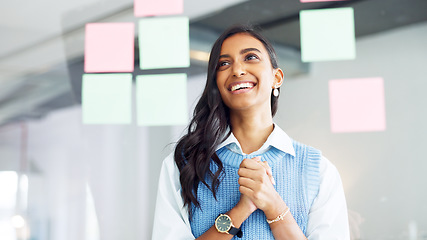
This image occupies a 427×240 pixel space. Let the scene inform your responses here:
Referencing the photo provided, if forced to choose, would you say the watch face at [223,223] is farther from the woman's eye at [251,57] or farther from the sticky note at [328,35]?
the sticky note at [328,35]

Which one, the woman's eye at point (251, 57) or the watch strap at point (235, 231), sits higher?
the woman's eye at point (251, 57)

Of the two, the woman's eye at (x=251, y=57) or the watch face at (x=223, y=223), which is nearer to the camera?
the watch face at (x=223, y=223)

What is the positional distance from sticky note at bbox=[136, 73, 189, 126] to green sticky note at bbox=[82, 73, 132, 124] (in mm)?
50

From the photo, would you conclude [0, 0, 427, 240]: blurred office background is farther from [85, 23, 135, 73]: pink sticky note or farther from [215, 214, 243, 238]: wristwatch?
[215, 214, 243, 238]: wristwatch

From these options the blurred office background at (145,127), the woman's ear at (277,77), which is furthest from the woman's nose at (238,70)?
the blurred office background at (145,127)

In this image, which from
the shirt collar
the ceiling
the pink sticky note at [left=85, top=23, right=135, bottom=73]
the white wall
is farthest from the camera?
the pink sticky note at [left=85, top=23, right=135, bottom=73]

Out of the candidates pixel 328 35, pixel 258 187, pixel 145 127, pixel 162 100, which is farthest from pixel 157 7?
pixel 258 187

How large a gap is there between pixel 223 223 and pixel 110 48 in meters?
1.12

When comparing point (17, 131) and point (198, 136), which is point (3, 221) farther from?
point (198, 136)

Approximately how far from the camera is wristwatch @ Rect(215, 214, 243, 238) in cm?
96

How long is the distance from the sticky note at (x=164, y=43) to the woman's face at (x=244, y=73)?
72cm

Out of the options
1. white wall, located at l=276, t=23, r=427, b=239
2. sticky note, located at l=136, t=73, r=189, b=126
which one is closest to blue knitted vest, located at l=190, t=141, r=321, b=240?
white wall, located at l=276, t=23, r=427, b=239

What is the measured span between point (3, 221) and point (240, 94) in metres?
1.35

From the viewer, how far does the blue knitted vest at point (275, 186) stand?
101cm
